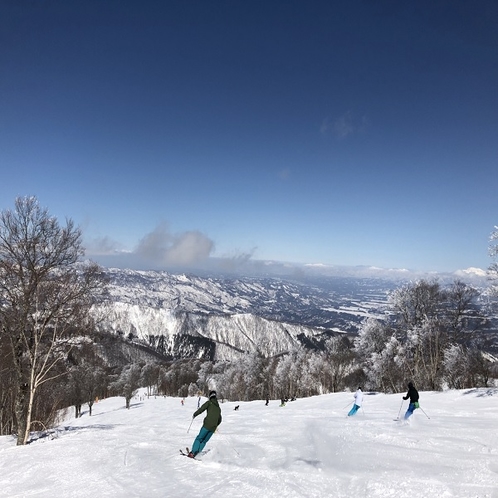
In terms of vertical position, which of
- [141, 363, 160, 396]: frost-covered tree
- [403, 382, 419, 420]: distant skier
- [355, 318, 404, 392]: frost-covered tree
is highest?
[403, 382, 419, 420]: distant skier

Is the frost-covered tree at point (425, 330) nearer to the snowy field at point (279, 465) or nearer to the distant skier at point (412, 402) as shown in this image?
the distant skier at point (412, 402)

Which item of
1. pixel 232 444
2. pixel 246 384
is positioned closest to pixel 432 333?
pixel 232 444

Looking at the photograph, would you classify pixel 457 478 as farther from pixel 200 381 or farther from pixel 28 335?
pixel 200 381

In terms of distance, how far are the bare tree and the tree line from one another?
0.05 metres

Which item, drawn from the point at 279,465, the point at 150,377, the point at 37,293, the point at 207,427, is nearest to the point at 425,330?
the point at 279,465

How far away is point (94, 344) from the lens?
1725 centimetres

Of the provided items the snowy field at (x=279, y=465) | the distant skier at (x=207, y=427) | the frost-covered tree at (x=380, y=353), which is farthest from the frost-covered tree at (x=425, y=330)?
the distant skier at (x=207, y=427)

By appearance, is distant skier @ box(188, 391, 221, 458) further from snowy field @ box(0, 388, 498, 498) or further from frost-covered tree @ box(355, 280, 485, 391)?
frost-covered tree @ box(355, 280, 485, 391)

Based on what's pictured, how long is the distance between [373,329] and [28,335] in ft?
152

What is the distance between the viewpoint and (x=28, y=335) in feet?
53.4

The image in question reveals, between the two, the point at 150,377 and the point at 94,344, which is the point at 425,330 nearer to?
the point at 94,344

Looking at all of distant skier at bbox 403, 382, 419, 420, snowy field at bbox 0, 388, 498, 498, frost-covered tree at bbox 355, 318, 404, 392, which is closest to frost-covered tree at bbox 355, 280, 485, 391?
frost-covered tree at bbox 355, 318, 404, 392

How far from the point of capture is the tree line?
15.3m

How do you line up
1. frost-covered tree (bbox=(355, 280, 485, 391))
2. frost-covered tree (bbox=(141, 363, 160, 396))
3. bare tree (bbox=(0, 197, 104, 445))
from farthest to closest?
frost-covered tree (bbox=(141, 363, 160, 396)) → frost-covered tree (bbox=(355, 280, 485, 391)) → bare tree (bbox=(0, 197, 104, 445))
